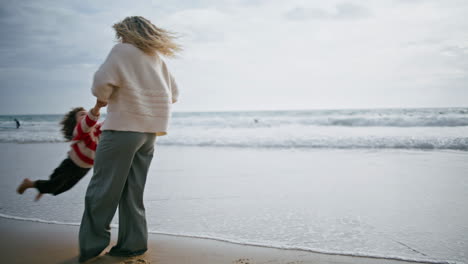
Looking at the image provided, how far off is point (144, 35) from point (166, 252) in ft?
5.72

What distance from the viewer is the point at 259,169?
620 cm

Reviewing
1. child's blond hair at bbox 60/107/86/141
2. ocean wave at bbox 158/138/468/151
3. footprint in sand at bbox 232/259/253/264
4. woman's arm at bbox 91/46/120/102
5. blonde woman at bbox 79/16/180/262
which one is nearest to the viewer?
woman's arm at bbox 91/46/120/102

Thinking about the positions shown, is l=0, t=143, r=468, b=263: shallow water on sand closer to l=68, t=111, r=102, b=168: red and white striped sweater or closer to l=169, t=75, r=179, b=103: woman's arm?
l=68, t=111, r=102, b=168: red and white striped sweater

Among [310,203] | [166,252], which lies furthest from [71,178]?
[310,203]

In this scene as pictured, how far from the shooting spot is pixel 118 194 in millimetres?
2309

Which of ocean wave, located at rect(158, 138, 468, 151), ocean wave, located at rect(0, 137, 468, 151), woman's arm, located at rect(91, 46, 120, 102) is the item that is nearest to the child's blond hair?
woman's arm, located at rect(91, 46, 120, 102)

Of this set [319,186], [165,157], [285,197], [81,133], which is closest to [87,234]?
[81,133]

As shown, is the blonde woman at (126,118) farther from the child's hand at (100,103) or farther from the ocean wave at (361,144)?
the ocean wave at (361,144)

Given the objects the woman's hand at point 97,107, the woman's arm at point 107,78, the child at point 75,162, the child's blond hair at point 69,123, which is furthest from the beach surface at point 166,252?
the woman's arm at point 107,78

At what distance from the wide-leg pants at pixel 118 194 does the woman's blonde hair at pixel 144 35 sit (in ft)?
2.10

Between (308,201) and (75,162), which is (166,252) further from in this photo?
(308,201)

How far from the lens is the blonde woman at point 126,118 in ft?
7.02

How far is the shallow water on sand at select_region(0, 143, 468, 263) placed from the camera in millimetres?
2771

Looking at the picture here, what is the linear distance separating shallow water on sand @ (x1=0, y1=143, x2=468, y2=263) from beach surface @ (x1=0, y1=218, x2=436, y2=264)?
0.47 feet
